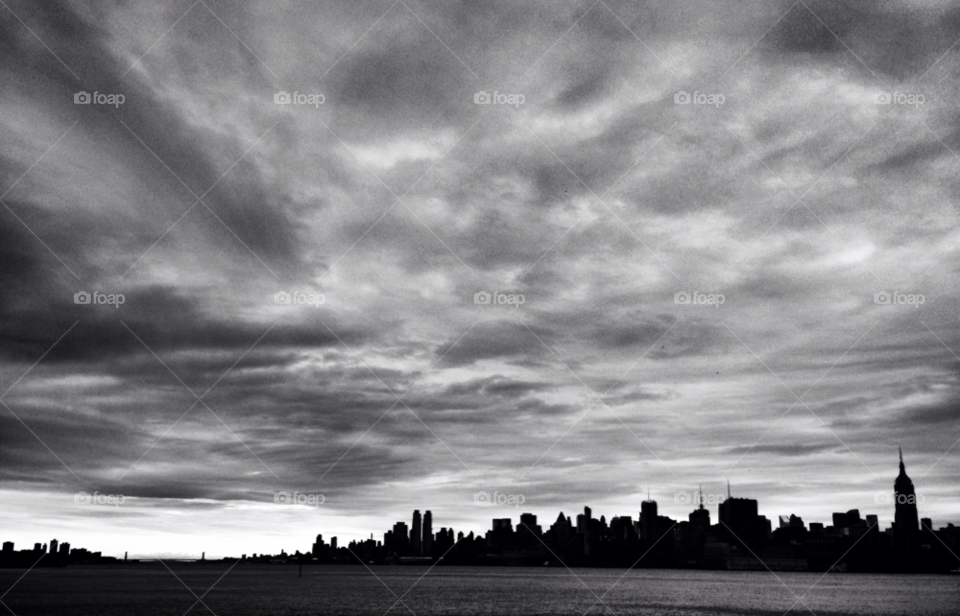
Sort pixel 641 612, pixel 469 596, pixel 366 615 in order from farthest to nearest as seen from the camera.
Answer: pixel 469 596, pixel 641 612, pixel 366 615

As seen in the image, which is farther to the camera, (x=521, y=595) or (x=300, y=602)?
(x=521, y=595)

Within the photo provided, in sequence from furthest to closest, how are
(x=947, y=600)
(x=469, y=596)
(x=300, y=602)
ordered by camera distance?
(x=947, y=600), (x=469, y=596), (x=300, y=602)

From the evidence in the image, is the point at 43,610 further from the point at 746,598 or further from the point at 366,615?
the point at 746,598

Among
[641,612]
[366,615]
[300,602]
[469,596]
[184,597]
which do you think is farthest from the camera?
[469,596]

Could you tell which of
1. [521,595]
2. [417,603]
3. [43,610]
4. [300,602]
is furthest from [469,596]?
[43,610]

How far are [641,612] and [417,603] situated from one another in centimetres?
4391

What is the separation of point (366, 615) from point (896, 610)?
112 meters

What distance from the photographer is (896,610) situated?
522 feet

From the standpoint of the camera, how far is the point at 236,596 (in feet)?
559

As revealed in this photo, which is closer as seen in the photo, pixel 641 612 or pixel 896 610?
pixel 641 612

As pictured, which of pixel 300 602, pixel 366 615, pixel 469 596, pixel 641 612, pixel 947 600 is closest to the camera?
pixel 366 615

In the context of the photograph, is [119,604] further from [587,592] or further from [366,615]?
[587,592]

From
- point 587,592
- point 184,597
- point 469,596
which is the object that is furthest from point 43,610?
point 587,592

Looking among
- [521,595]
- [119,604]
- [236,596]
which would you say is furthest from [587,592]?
[119,604]
